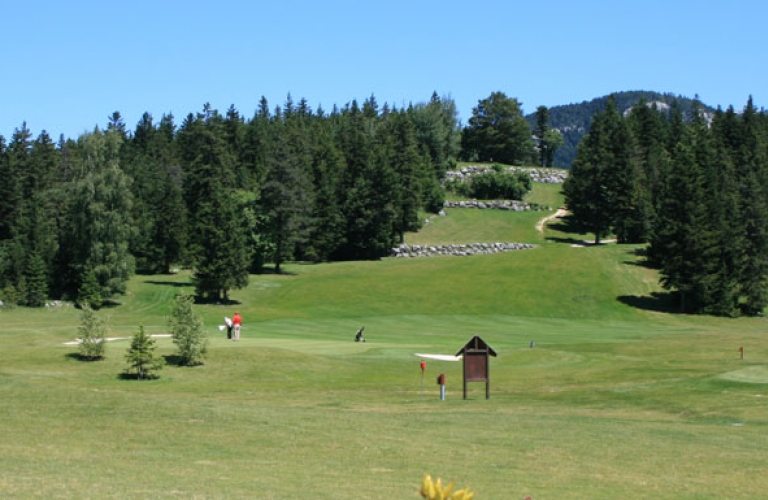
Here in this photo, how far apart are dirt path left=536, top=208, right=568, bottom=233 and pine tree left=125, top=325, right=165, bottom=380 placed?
9818 cm

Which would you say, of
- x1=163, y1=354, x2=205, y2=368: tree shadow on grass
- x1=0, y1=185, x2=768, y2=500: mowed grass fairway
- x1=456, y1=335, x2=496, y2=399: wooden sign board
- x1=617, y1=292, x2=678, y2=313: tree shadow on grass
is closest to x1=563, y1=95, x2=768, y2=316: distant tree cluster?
x1=617, y1=292, x2=678, y2=313: tree shadow on grass

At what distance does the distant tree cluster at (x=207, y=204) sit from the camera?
80.8m

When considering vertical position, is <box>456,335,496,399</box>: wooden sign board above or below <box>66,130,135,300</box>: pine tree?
below

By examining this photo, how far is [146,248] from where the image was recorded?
102 m

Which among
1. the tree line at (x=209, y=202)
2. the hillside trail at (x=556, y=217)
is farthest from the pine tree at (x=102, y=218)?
the hillside trail at (x=556, y=217)

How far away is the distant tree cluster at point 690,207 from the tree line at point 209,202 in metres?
24.2

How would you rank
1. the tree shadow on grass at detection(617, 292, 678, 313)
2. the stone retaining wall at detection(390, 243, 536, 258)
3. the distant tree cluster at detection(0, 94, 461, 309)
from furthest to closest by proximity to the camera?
the stone retaining wall at detection(390, 243, 536, 258)
the tree shadow on grass at detection(617, 292, 678, 313)
the distant tree cluster at detection(0, 94, 461, 309)

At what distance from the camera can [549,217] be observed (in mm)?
138000

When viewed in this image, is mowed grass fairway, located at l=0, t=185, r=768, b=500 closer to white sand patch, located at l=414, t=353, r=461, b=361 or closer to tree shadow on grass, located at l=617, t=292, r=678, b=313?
white sand patch, located at l=414, t=353, r=461, b=361

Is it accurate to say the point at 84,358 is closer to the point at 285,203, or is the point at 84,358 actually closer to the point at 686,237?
the point at 285,203

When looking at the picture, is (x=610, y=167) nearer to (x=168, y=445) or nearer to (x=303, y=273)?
(x=303, y=273)

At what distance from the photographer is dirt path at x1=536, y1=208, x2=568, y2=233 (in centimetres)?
13077

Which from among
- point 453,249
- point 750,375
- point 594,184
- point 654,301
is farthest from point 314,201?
point 750,375

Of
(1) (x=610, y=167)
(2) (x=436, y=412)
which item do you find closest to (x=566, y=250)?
(1) (x=610, y=167)
